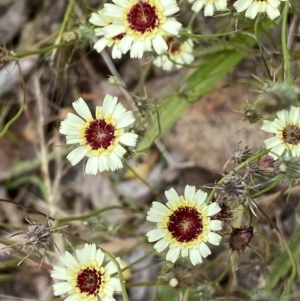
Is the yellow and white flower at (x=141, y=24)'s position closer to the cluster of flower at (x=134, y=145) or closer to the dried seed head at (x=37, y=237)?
the cluster of flower at (x=134, y=145)

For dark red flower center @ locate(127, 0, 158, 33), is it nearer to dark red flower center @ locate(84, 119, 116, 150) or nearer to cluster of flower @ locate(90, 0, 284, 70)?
cluster of flower @ locate(90, 0, 284, 70)

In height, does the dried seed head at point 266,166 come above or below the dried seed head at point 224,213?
above

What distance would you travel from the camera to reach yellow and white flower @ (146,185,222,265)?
102 centimetres

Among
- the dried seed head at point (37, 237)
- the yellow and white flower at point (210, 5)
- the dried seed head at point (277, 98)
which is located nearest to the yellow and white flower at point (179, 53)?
the yellow and white flower at point (210, 5)

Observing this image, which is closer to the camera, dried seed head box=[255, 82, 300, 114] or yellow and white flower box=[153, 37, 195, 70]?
dried seed head box=[255, 82, 300, 114]

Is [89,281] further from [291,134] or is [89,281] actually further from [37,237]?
[291,134]

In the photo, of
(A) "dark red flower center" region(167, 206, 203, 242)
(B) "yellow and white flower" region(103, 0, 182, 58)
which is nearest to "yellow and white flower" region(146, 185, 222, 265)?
(A) "dark red flower center" region(167, 206, 203, 242)

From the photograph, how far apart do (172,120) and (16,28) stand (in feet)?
2.70

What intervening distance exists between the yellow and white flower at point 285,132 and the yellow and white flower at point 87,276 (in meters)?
0.35

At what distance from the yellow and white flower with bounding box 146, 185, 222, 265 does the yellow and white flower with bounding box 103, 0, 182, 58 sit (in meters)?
0.26

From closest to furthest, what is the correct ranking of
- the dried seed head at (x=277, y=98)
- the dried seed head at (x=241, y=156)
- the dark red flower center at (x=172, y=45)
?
1. the dried seed head at (x=277, y=98)
2. the dried seed head at (x=241, y=156)
3. the dark red flower center at (x=172, y=45)

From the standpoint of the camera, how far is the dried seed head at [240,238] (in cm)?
101

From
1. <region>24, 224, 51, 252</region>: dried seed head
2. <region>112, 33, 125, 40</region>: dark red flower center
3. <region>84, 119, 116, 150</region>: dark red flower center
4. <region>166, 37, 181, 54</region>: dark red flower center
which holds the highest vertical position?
<region>166, 37, 181, 54</region>: dark red flower center

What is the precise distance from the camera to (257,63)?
4.33 feet
